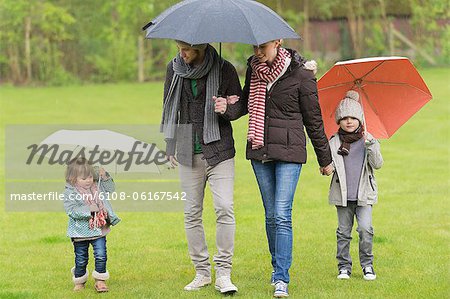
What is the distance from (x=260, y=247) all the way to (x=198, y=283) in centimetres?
191

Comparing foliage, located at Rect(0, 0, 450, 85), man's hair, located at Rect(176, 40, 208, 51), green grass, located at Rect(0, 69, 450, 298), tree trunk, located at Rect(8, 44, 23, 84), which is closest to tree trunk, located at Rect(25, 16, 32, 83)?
foliage, located at Rect(0, 0, 450, 85)

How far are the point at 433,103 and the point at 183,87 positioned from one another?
66.6 feet

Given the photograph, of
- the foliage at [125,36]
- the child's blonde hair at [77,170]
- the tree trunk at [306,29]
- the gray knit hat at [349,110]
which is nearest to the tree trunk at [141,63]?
the foliage at [125,36]

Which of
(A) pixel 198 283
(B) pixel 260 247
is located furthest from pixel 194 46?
(B) pixel 260 247

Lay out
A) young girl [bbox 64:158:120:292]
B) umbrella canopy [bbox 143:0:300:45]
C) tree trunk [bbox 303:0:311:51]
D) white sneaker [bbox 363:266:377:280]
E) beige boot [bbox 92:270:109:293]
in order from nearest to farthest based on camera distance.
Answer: umbrella canopy [bbox 143:0:300:45], young girl [bbox 64:158:120:292], beige boot [bbox 92:270:109:293], white sneaker [bbox 363:266:377:280], tree trunk [bbox 303:0:311:51]

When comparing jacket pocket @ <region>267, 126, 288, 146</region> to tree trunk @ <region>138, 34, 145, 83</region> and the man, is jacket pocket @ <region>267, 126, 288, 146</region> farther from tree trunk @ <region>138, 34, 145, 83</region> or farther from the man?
tree trunk @ <region>138, 34, 145, 83</region>

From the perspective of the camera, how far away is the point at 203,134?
7.05 m

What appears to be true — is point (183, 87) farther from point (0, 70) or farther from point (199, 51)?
point (0, 70)

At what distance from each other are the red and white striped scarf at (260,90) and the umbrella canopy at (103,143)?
1012 mm

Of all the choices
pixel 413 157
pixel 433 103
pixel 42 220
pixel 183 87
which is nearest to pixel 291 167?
pixel 183 87

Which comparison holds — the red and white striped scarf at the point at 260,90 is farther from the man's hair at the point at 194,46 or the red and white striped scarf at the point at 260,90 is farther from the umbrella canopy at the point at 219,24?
the man's hair at the point at 194,46

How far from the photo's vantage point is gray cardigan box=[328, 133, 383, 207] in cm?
749

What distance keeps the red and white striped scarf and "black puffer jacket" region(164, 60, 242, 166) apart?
0.52 feet

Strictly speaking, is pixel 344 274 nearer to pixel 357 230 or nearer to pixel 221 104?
pixel 357 230
